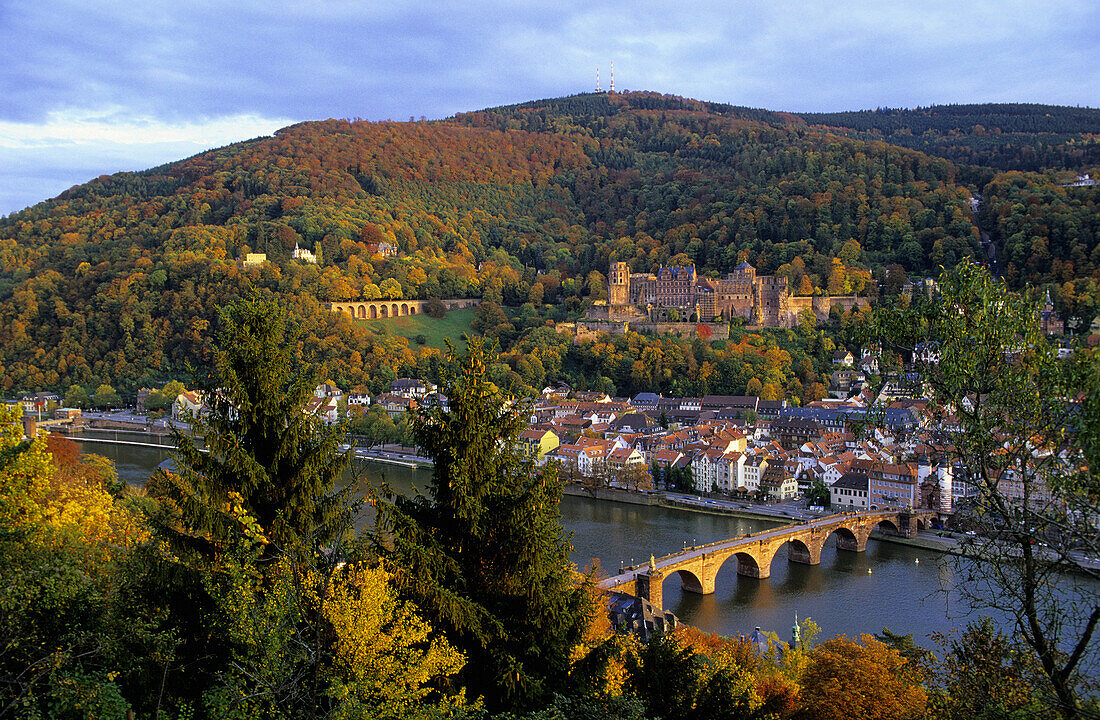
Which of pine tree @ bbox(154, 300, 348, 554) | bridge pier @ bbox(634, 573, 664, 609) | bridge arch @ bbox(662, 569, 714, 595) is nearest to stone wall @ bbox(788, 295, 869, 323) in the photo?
bridge arch @ bbox(662, 569, 714, 595)

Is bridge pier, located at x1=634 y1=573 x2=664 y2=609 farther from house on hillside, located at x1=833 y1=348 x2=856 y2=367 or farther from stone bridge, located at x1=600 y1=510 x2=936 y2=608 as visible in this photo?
house on hillside, located at x1=833 y1=348 x2=856 y2=367

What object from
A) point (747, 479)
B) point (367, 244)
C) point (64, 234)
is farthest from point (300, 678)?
Answer: point (64, 234)

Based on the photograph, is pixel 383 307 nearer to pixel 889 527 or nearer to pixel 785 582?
pixel 889 527

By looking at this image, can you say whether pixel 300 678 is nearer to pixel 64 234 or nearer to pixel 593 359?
pixel 593 359

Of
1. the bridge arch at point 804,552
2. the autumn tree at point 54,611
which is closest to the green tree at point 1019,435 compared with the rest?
the autumn tree at point 54,611

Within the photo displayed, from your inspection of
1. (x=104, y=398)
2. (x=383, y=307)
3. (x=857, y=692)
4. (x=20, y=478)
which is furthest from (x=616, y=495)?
(x=104, y=398)

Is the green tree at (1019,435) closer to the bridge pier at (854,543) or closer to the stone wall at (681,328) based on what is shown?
the bridge pier at (854,543)

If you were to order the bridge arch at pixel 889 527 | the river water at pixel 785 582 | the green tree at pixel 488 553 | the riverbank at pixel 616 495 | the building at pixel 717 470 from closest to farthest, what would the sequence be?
1. the green tree at pixel 488 553
2. the river water at pixel 785 582
3. the bridge arch at pixel 889 527
4. the riverbank at pixel 616 495
5. the building at pixel 717 470
